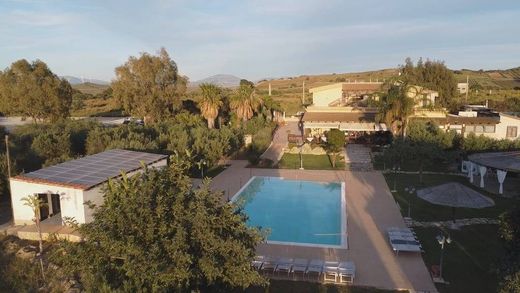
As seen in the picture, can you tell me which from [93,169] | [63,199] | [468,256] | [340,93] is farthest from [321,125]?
[63,199]

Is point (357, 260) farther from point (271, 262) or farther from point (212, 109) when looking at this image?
point (212, 109)

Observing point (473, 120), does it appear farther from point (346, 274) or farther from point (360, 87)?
point (346, 274)

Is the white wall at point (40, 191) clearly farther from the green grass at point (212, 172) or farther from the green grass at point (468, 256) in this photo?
the green grass at point (468, 256)

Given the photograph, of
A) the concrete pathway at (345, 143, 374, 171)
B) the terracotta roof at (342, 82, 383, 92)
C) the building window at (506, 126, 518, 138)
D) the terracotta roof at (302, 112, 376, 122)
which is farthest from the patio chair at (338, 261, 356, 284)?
the terracotta roof at (342, 82, 383, 92)

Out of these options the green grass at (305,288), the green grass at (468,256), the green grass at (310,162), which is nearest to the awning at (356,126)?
the green grass at (310,162)

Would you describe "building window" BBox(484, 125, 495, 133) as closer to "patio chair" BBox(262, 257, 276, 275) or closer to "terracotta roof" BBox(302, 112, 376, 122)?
"terracotta roof" BBox(302, 112, 376, 122)
